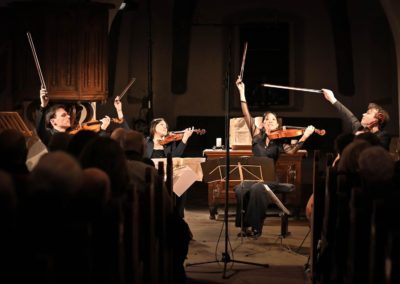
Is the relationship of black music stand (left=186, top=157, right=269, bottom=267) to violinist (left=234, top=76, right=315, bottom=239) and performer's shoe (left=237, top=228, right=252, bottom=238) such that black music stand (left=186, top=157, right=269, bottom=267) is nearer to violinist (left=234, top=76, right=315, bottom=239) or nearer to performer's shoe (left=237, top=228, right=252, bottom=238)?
violinist (left=234, top=76, right=315, bottom=239)

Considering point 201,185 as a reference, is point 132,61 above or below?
above

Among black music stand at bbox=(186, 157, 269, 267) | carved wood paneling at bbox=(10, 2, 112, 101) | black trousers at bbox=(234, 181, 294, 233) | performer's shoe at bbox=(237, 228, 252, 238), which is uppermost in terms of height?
carved wood paneling at bbox=(10, 2, 112, 101)

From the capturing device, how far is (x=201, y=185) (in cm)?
1301

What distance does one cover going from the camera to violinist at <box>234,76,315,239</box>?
833cm

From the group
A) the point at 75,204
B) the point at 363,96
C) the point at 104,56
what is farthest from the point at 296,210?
the point at 75,204

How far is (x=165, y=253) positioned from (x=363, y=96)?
929cm

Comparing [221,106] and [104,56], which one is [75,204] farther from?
[221,106]

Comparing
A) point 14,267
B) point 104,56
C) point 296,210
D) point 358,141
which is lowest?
point 296,210

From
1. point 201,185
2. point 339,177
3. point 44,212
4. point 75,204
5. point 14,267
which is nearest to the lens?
point 14,267

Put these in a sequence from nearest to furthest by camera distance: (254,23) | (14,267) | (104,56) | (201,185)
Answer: (14,267) < (104,56) < (201,185) < (254,23)

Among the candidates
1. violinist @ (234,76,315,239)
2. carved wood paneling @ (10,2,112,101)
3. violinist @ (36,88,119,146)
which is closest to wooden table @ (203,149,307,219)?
violinist @ (234,76,315,239)

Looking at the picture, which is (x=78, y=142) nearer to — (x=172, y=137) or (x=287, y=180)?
(x=172, y=137)

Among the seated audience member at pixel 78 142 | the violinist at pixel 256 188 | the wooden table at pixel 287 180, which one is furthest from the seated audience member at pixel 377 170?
the wooden table at pixel 287 180

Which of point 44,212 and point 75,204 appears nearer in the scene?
point 44,212
